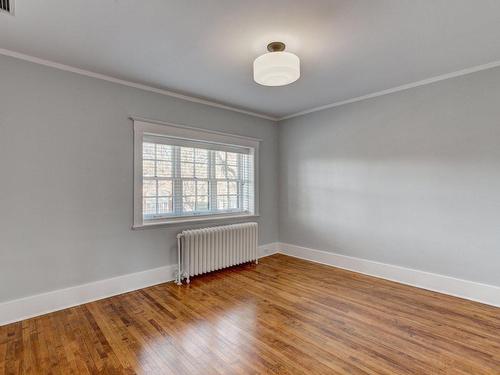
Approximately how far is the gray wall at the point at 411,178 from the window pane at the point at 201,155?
1737 millimetres

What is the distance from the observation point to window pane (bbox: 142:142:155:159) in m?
3.46

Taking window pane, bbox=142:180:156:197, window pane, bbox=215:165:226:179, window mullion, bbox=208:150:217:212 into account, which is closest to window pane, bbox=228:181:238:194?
window pane, bbox=215:165:226:179

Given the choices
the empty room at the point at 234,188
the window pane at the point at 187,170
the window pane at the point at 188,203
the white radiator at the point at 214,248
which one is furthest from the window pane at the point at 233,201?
the window pane at the point at 187,170

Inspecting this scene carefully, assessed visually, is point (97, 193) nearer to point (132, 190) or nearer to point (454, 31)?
point (132, 190)

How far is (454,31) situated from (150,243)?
3898 mm

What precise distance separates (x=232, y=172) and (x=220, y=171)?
26cm

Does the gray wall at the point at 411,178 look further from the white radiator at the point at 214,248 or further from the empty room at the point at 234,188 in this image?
the white radiator at the point at 214,248

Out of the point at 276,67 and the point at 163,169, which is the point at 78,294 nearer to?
the point at 163,169

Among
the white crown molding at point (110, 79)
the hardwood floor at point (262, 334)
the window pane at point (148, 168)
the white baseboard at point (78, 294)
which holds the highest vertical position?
the white crown molding at point (110, 79)

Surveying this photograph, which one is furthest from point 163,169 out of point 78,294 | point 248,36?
point 248,36

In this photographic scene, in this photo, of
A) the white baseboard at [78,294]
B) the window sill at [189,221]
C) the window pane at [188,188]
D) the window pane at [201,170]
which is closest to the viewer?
the white baseboard at [78,294]

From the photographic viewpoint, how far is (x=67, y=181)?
284 cm

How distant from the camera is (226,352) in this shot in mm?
2039

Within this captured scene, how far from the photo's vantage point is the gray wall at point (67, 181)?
2.55m
